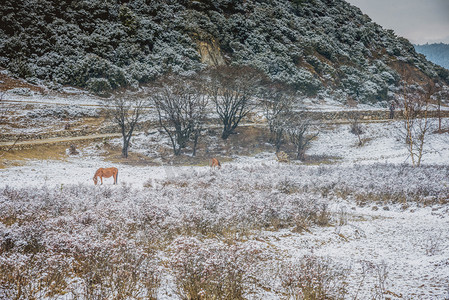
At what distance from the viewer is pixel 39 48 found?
4294cm

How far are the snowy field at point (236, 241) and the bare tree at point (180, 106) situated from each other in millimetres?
14422

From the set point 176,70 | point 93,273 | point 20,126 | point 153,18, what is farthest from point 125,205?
point 153,18

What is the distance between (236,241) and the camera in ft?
22.8

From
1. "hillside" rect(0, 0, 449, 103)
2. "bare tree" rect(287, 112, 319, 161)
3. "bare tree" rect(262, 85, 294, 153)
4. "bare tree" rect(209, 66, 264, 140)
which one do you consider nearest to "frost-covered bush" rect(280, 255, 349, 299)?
"bare tree" rect(287, 112, 319, 161)

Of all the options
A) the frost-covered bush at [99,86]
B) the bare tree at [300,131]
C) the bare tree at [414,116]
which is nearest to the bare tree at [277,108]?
the bare tree at [300,131]

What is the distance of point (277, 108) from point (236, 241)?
30889 millimetres

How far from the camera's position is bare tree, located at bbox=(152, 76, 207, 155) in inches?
1190

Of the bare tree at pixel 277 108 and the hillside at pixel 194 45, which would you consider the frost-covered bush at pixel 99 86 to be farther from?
the bare tree at pixel 277 108

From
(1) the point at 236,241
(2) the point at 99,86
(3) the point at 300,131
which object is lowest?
(1) the point at 236,241

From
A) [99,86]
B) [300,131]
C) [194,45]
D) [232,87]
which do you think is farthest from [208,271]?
[194,45]

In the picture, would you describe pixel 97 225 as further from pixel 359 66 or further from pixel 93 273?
pixel 359 66

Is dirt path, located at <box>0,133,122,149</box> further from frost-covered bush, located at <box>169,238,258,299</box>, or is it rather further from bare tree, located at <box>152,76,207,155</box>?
frost-covered bush, located at <box>169,238,258,299</box>

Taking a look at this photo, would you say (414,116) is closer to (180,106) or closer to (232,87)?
(232,87)

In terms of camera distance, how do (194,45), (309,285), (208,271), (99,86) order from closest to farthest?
(208,271)
(309,285)
(99,86)
(194,45)
